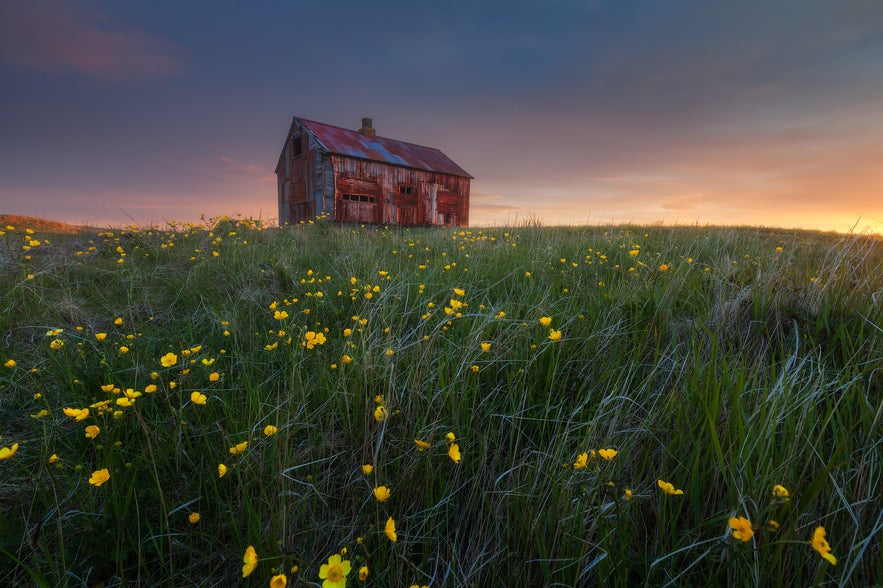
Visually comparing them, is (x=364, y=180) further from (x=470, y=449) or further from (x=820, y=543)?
(x=820, y=543)

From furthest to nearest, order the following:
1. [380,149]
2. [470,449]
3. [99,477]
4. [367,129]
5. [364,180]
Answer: [367,129]
[380,149]
[364,180]
[470,449]
[99,477]

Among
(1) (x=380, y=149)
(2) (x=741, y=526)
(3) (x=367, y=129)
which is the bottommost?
(2) (x=741, y=526)

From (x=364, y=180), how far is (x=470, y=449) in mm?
17258

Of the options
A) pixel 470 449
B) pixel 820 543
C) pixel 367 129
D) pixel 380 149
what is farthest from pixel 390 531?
pixel 367 129

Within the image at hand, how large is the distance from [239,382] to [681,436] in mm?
2196

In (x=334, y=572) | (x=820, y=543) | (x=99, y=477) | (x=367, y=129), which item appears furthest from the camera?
(x=367, y=129)

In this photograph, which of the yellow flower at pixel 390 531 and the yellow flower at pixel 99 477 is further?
the yellow flower at pixel 99 477

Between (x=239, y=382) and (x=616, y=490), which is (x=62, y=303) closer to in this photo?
(x=239, y=382)

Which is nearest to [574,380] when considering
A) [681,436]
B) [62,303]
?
[681,436]

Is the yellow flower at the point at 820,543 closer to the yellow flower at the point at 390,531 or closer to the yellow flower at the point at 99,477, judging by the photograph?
the yellow flower at the point at 390,531

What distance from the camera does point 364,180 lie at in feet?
56.5

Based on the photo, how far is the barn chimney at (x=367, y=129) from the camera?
20.2m

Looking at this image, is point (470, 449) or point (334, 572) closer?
point (334, 572)

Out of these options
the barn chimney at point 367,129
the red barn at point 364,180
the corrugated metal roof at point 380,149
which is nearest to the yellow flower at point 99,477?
the red barn at point 364,180
